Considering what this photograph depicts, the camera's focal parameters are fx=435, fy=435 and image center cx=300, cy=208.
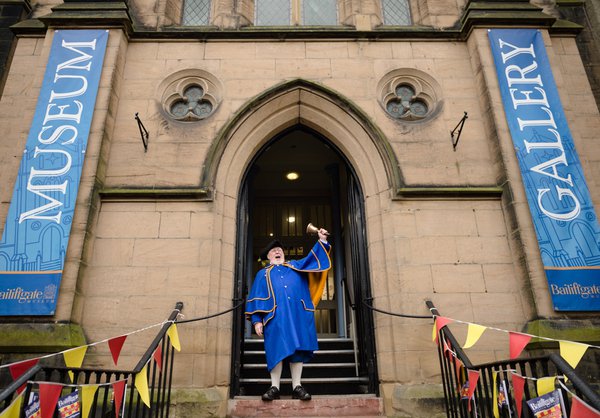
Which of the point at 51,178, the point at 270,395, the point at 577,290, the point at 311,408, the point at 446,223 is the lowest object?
the point at 311,408

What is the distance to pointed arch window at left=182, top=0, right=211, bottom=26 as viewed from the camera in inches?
291

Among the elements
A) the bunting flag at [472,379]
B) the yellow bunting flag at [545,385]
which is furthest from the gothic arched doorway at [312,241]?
the yellow bunting flag at [545,385]

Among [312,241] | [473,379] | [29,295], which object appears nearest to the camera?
[473,379]

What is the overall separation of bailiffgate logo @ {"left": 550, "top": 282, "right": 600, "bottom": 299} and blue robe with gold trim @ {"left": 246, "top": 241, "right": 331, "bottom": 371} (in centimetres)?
266

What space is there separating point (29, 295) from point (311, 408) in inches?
132

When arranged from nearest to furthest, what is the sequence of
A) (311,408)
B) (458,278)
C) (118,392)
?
(118,392) → (311,408) → (458,278)

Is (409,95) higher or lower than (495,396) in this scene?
higher

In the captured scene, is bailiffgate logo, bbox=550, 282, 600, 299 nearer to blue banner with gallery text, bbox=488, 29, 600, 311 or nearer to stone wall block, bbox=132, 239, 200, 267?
blue banner with gallery text, bbox=488, 29, 600, 311

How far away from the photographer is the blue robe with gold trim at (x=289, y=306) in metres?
4.82

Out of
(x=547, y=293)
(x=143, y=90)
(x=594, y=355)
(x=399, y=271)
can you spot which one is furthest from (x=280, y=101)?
(x=594, y=355)

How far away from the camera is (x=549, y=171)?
5648 millimetres

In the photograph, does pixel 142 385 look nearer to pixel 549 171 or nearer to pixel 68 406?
pixel 68 406

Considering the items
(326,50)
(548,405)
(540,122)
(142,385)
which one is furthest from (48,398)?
(540,122)

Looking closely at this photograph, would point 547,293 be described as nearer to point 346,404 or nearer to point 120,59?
point 346,404
